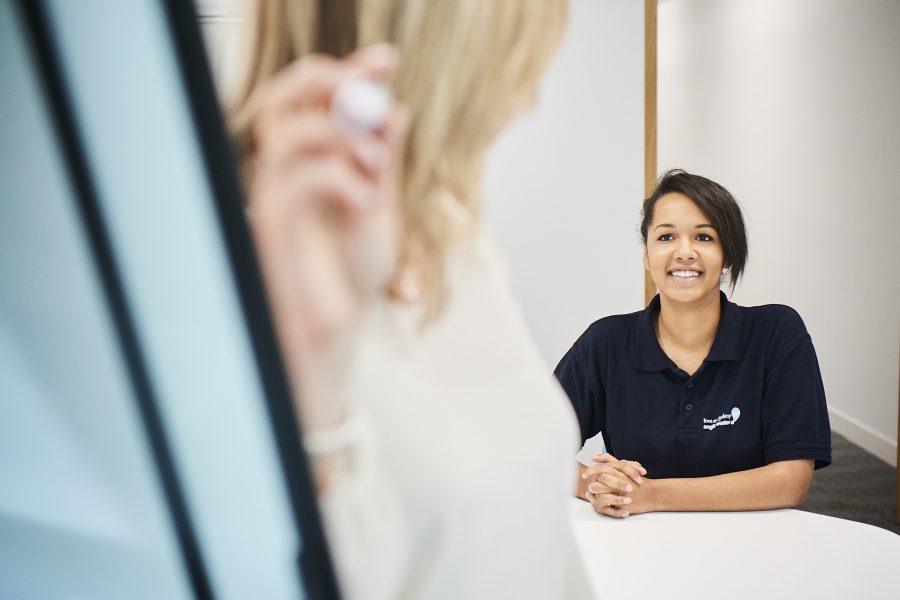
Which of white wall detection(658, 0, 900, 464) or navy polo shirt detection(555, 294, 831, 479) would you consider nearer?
navy polo shirt detection(555, 294, 831, 479)

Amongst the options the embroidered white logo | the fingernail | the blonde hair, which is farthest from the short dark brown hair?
the fingernail

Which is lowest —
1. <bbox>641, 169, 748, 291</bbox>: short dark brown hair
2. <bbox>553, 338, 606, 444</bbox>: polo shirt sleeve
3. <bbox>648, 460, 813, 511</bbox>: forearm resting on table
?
<bbox>648, 460, 813, 511</bbox>: forearm resting on table

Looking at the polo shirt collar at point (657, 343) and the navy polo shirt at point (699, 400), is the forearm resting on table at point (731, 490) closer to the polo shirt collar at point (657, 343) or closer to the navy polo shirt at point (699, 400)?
the navy polo shirt at point (699, 400)

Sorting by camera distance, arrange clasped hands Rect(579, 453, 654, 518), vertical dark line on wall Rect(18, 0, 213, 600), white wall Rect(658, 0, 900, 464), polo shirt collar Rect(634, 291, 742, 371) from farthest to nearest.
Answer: white wall Rect(658, 0, 900, 464), polo shirt collar Rect(634, 291, 742, 371), clasped hands Rect(579, 453, 654, 518), vertical dark line on wall Rect(18, 0, 213, 600)

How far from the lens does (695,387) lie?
1.23m

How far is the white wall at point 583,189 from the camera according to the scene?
0.92m

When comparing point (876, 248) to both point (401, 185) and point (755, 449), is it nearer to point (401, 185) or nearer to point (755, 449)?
point (755, 449)

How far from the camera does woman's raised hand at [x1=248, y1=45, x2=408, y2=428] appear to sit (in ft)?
1.49

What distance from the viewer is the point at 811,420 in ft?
4.05

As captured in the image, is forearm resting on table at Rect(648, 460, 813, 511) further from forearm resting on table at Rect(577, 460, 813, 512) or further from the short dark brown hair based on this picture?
the short dark brown hair

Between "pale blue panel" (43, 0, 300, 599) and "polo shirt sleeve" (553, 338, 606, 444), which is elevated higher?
"pale blue panel" (43, 0, 300, 599)

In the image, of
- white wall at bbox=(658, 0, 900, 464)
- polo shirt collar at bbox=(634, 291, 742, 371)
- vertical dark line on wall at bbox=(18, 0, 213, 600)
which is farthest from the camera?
white wall at bbox=(658, 0, 900, 464)

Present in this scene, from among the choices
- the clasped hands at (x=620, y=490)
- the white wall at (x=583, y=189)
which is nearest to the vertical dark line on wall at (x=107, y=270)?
the white wall at (x=583, y=189)

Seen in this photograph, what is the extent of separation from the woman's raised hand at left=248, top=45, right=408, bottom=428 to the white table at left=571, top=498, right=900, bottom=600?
1.68 ft
